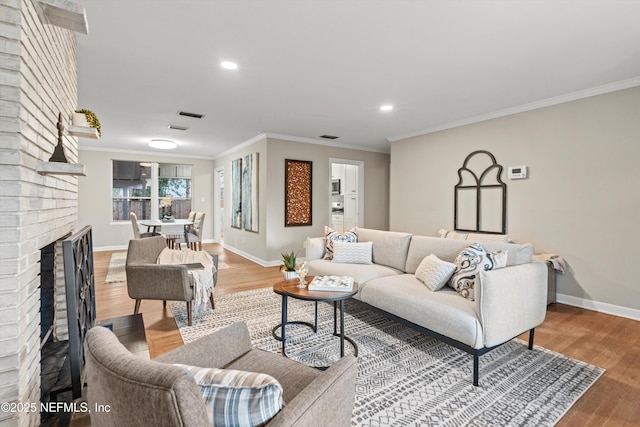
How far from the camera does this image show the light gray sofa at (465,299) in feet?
6.64

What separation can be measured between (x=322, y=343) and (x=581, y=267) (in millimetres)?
3229

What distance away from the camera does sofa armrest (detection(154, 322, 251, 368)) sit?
124 centimetres

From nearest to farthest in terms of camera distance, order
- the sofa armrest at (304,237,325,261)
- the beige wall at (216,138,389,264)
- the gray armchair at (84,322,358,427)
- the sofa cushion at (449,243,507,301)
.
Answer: the gray armchair at (84,322,358,427) → the sofa cushion at (449,243,507,301) → the sofa armrest at (304,237,325,261) → the beige wall at (216,138,389,264)

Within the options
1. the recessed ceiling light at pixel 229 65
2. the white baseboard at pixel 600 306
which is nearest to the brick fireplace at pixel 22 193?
the recessed ceiling light at pixel 229 65

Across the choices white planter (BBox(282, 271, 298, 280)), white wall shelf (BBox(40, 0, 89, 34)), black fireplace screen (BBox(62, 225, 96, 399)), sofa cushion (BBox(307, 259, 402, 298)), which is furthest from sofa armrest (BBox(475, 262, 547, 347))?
white wall shelf (BBox(40, 0, 89, 34))

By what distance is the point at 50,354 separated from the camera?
6.10ft

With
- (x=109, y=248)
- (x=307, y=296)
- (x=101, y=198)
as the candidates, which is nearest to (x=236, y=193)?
(x=101, y=198)

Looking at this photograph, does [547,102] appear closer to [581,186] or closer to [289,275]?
[581,186]

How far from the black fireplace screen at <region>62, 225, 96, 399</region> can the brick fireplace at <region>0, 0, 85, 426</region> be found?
123 millimetres

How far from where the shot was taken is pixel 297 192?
597 centimetres

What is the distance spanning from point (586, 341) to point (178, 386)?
3.44m

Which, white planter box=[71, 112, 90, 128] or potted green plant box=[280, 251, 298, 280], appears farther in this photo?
potted green plant box=[280, 251, 298, 280]

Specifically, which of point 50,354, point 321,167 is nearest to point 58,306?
point 50,354

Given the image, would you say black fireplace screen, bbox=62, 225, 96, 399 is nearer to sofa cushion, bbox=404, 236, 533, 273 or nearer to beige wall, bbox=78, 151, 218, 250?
sofa cushion, bbox=404, 236, 533, 273
